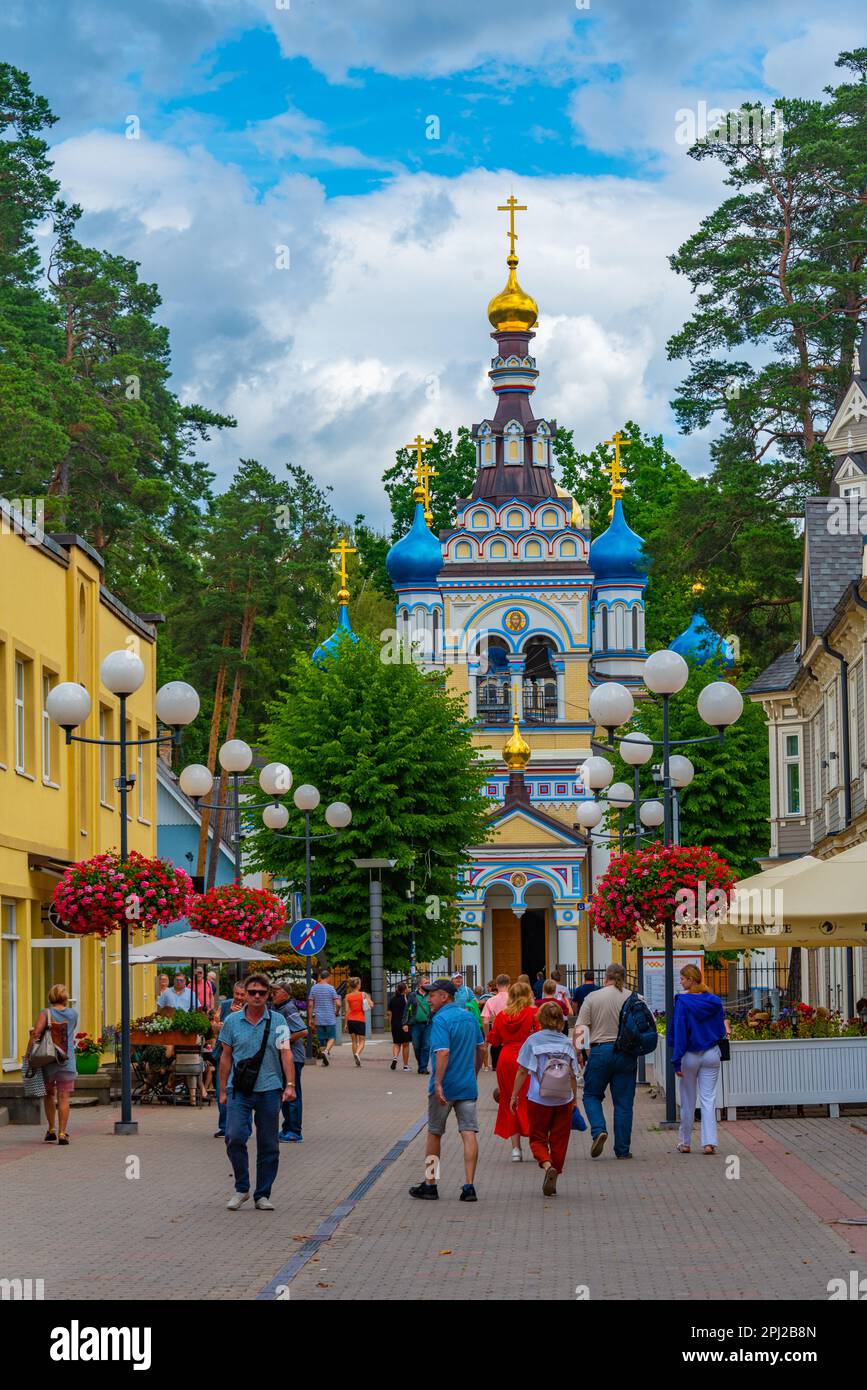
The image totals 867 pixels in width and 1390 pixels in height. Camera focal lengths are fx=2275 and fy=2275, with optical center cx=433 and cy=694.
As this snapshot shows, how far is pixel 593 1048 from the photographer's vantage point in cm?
1947

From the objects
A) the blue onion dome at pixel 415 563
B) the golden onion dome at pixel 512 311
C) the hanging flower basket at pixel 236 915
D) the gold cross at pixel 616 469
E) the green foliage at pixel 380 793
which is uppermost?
the golden onion dome at pixel 512 311

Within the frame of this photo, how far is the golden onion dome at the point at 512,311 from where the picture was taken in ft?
264

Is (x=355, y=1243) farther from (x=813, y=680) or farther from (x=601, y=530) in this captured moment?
(x=601, y=530)

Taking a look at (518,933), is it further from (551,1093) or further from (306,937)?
(551,1093)

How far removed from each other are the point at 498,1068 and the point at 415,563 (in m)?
57.7

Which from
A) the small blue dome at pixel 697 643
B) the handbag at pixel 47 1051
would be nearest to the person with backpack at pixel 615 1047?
the handbag at pixel 47 1051

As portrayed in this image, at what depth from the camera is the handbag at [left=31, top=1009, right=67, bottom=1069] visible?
69.7ft

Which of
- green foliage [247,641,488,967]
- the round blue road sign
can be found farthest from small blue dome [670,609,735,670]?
the round blue road sign

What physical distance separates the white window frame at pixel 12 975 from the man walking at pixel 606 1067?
9611mm

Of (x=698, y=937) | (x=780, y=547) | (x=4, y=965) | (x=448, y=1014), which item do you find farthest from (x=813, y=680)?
(x=448, y=1014)

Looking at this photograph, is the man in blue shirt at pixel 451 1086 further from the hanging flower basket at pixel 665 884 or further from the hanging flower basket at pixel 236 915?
the hanging flower basket at pixel 236 915

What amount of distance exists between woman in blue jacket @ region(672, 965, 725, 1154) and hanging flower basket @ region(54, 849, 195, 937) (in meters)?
5.87

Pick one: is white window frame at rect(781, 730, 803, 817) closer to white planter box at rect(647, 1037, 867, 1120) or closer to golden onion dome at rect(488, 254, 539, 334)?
white planter box at rect(647, 1037, 867, 1120)
